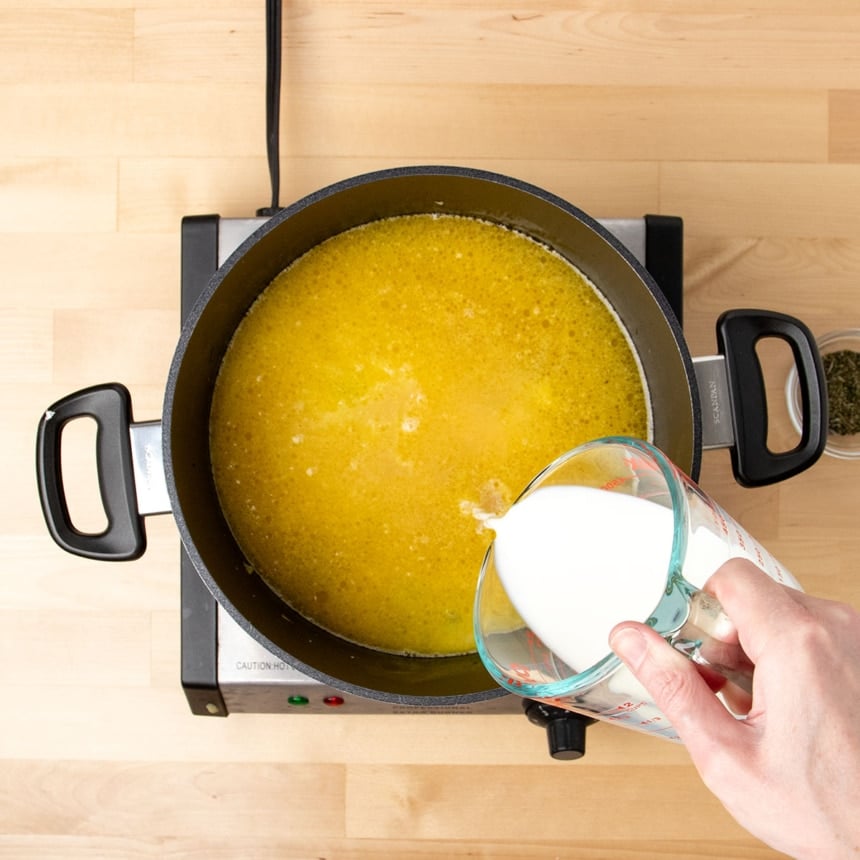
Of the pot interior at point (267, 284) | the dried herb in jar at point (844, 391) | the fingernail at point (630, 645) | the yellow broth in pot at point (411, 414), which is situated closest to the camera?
the fingernail at point (630, 645)

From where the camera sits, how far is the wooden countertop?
3.04ft

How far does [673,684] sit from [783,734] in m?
0.08

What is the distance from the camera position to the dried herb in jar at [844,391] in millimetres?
905

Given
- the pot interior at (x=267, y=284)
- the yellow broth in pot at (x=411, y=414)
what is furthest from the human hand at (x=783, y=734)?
the yellow broth in pot at (x=411, y=414)

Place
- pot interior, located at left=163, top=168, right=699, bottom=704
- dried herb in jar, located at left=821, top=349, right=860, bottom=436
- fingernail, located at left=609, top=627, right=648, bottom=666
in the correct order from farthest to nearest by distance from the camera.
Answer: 1. dried herb in jar, located at left=821, top=349, right=860, bottom=436
2. pot interior, located at left=163, top=168, right=699, bottom=704
3. fingernail, located at left=609, top=627, right=648, bottom=666

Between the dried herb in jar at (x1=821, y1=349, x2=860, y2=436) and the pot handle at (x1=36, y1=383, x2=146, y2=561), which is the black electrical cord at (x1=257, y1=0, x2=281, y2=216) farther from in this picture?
the dried herb in jar at (x1=821, y1=349, x2=860, y2=436)

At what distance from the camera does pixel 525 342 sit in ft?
2.66

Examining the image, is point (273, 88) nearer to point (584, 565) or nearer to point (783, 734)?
point (584, 565)

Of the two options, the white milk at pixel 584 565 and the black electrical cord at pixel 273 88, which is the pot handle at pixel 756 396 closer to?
the white milk at pixel 584 565

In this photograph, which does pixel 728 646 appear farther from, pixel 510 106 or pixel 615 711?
pixel 510 106

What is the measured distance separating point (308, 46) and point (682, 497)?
69 cm

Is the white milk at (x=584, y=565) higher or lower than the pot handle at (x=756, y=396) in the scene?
lower

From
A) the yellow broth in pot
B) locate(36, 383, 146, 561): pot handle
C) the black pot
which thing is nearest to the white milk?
the black pot

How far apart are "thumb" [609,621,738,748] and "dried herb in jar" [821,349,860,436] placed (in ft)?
1.72
